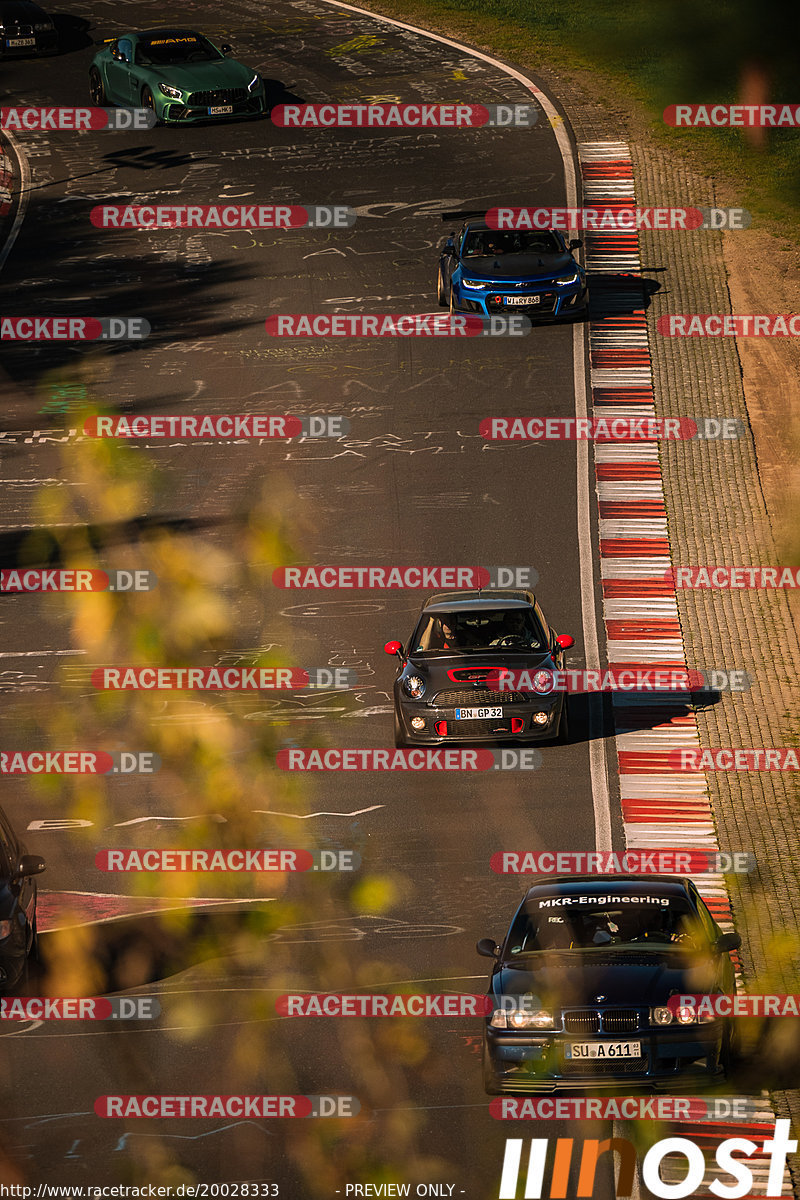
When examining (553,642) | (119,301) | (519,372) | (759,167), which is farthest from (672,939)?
(119,301)

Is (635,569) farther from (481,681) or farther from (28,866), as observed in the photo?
(28,866)

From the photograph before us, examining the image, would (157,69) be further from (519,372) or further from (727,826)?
(727,826)
